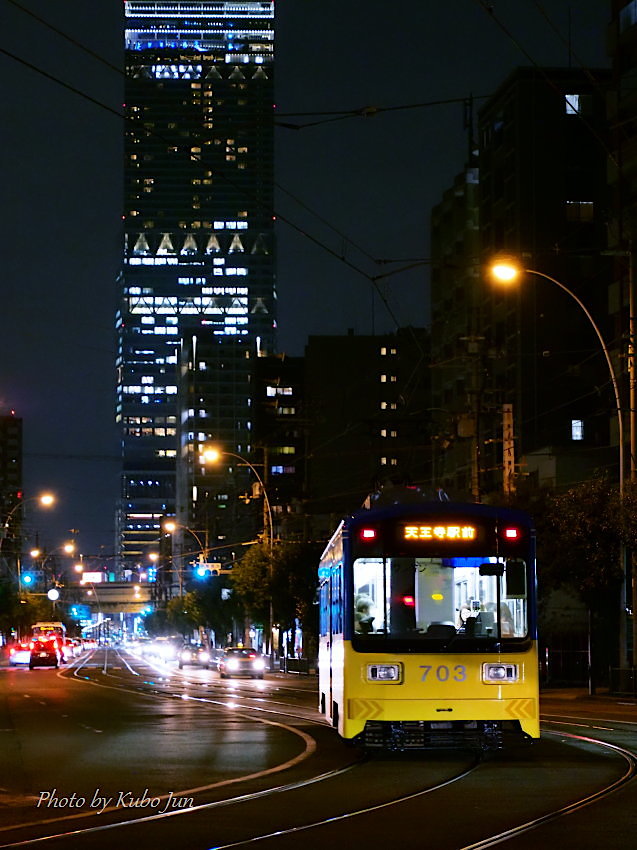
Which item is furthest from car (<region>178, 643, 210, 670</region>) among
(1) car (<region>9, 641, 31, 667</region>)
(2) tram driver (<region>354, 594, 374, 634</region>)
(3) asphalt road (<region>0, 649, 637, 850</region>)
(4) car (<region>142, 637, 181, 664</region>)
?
(2) tram driver (<region>354, 594, 374, 634</region>)

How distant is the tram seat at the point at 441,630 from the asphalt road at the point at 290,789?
1697 millimetres

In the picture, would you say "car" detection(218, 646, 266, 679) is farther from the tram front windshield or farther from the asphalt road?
the tram front windshield

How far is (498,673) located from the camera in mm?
18406

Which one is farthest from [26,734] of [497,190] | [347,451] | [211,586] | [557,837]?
[347,451]

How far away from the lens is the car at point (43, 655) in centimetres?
7775

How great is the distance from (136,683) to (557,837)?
143ft

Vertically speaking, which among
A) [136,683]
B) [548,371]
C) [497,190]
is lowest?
[136,683]

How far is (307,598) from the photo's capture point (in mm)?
72000

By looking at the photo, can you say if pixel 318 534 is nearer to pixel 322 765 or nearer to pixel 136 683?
pixel 136 683

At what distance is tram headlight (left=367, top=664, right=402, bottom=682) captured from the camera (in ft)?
60.2

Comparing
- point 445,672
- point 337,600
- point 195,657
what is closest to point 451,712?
point 445,672

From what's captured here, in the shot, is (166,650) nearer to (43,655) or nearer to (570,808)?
(43,655)

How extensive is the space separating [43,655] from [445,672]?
6227 cm

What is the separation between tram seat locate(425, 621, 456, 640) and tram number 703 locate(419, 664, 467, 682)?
1.26 feet
